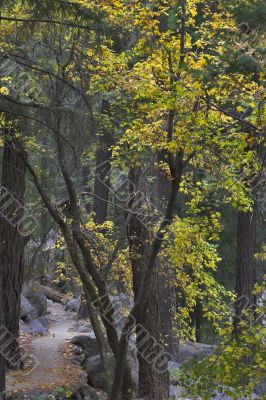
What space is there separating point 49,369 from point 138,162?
6038mm

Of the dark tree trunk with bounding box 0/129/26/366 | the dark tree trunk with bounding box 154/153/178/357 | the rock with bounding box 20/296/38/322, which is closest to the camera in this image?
the dark tree trunk with bounding box 0/129/26/366

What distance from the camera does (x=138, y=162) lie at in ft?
29.6

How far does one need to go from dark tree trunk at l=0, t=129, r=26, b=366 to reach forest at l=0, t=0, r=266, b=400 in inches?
1.2

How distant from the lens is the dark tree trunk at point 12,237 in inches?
459

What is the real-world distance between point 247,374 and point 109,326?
8.18 feet

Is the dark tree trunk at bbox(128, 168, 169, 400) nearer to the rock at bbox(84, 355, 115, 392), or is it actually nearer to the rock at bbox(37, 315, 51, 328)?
the rock at bbox(84, 355, 115, 392)

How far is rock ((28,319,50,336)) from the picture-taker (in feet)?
56.1

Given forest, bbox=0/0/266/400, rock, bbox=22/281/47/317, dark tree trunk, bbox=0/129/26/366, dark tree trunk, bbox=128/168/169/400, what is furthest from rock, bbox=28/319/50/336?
dark tree trunk, bbox=128/168/169/400

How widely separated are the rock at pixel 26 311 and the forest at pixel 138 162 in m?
3.08

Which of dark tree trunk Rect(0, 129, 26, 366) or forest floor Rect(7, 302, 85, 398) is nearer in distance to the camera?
forest floor Rect(7, 302, 85, 398)

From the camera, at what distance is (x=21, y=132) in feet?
32.3

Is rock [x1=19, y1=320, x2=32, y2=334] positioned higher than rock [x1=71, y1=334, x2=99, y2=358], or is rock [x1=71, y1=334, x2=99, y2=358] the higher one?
rock [x1=19, y1=320, x2=32, y2=334]

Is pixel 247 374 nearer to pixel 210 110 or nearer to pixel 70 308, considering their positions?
pixel 210 110

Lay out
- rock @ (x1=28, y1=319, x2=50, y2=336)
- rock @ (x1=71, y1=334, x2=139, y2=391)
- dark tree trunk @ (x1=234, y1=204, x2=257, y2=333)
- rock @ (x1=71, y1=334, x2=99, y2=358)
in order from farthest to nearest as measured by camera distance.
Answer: rock @ (x1=28, y1=319, x2=50, y2=336) → rock @ (x1=71, y1=334, x2=99, y2=358) → dark tree trunk @ (x1=234, y1=204, x2=257, y2=333) → rock @ (x1=71, y1=334, x2=139, y2=391)
